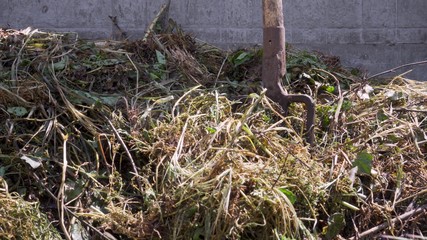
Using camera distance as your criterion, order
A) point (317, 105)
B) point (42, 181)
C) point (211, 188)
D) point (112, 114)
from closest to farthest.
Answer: point (211, 188), point (42, 181), point (112, 114), point (317, 105)

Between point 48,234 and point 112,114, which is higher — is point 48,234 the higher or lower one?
the lower one

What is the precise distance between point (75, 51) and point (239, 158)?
4.26 ft

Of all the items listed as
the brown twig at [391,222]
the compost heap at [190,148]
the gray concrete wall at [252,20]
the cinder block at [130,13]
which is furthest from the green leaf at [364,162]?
the cinder block at [130,13]

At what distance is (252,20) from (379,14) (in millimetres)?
952

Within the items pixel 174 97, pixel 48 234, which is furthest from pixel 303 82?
pixel 48 234

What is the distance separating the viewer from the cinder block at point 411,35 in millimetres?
5645

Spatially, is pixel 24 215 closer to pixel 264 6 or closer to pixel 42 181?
pixel 42 181

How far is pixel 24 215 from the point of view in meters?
2.96

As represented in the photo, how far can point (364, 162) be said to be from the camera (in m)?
3.14

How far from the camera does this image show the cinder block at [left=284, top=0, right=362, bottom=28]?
18.4 feet

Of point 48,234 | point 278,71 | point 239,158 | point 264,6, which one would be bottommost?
point 48,234

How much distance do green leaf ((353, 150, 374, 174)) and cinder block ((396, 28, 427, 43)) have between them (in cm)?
270

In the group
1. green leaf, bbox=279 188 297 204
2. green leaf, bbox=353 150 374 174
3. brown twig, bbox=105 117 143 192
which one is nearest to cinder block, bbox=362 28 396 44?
green leaf, bbox=353 150 374 174

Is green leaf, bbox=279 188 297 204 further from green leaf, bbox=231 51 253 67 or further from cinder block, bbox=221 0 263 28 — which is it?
cinder block, bbox=221 0 263 28
